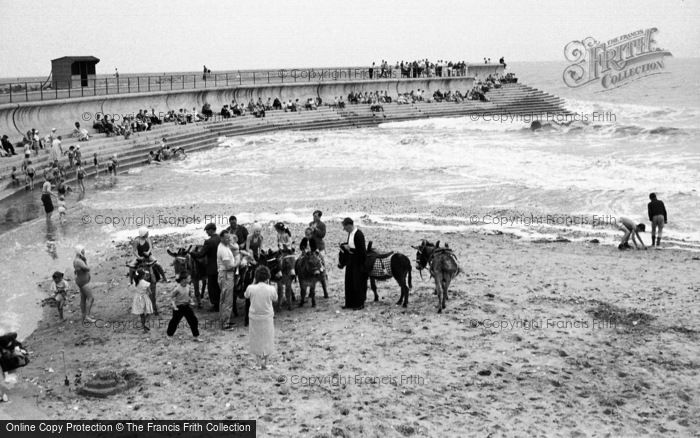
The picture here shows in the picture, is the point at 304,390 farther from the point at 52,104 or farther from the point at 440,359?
the point at 52,104

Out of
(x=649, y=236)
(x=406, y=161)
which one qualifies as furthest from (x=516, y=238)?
(x=406, y=161)

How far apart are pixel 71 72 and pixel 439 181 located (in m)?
22.1

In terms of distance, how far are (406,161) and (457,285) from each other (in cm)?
1969

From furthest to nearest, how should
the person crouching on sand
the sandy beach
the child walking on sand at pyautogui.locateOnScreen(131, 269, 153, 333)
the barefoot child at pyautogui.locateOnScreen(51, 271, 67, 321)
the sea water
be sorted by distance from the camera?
the sea water, the person crouching on sand, the barefoot child at pyautogui.locateOnScreen(51, 271, 67, 321), the child walking on sand at pyautogui.locateOnScreen(131, 269, 153, 333), the sandy beach

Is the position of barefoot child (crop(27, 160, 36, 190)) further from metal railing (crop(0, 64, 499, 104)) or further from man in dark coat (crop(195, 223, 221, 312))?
man in dark coat (crop(195, 223, 221, 312))

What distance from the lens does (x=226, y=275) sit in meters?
11.4

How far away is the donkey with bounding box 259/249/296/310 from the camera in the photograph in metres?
12.0

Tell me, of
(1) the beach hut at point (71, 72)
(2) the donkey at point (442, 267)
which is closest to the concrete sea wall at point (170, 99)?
(1) the beach hut at point (71, 72)

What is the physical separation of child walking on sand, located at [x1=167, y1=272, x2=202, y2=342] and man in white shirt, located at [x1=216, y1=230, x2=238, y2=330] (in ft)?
1.73

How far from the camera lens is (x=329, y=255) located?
52.6 ft

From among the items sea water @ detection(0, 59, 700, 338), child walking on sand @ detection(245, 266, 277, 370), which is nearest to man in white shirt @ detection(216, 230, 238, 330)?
child walking on sand @ detection(245, 266, 277, 370)

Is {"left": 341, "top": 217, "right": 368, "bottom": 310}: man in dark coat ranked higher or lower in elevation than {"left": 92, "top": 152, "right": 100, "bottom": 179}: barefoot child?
lower

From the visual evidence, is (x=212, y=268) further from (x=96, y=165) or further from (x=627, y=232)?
(x=96, y=165)

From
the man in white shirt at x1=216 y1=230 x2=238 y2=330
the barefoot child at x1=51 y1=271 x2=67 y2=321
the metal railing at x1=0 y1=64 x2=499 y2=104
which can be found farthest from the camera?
the metal railing at x1=0 y1=64 x2=499 y2=104
